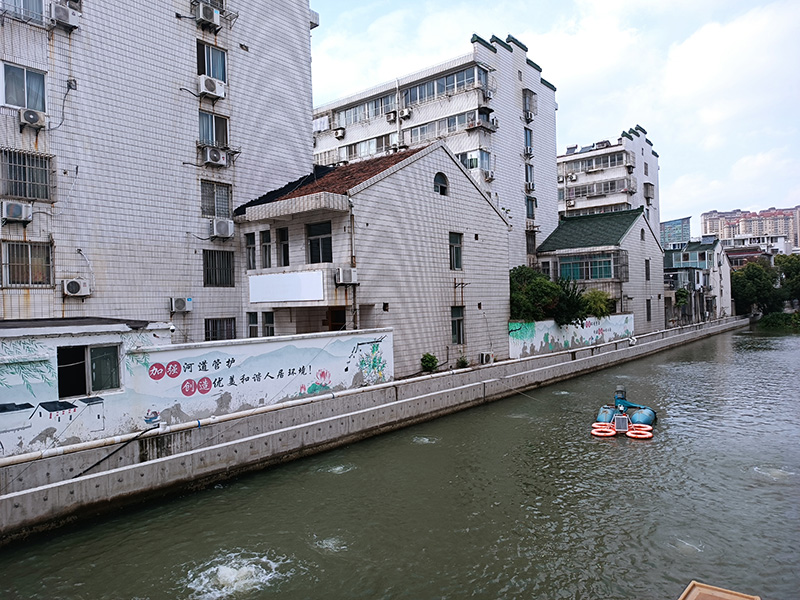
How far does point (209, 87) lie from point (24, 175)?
7.41 metres

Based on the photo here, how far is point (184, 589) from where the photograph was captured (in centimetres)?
834

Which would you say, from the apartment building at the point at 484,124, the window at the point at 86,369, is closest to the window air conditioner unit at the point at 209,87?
the window at the point at 86,369

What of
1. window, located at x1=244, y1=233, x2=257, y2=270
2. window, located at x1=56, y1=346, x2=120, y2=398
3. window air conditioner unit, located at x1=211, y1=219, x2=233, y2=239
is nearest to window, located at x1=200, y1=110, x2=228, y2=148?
window air conditioner unit, located at x1=211, y1=219, x2=233, y2=239

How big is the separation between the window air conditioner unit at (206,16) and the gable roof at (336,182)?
6.74 metres

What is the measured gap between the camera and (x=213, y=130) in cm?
2183

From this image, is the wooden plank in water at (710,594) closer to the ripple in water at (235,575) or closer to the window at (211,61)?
the ripple in water at (235,575)

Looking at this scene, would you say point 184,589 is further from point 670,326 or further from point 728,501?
point 670,326

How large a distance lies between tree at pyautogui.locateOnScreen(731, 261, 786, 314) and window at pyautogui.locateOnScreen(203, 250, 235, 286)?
211 feet

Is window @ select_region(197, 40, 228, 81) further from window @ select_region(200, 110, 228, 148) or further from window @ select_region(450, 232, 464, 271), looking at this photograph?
window @ select_region(450, 232, 464, 271)

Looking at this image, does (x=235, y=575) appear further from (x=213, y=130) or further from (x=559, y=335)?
(x=559, y=335)

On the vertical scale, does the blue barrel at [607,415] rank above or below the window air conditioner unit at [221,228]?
below

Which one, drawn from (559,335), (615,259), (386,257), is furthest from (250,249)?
(615,259)

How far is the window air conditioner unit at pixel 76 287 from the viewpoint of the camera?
17.3 meters

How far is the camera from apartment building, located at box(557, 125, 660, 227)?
5281cm
